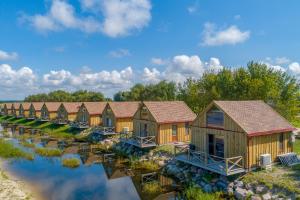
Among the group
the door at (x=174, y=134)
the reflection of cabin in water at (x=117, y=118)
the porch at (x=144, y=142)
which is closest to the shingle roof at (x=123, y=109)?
the reflection of cabin in water at (x=117, y=118)

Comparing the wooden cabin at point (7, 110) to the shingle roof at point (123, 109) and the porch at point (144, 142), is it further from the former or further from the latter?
the porch at point (144, 142)

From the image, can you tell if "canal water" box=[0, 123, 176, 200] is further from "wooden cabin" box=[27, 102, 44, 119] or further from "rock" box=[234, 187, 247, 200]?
"wooden cabin" box=[27, 102, 44, 119]

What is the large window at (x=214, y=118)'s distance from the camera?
20.5 m

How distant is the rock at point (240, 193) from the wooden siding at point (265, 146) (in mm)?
2540

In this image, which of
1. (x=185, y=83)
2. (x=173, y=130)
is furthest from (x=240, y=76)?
(x=173, y=130)

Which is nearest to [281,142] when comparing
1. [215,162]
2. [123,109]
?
[215,162]

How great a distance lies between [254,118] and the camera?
20.6m

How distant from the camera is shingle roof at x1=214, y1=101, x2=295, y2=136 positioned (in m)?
19.2

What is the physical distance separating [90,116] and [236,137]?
31.6 m

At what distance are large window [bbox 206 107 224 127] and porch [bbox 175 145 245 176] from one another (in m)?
2.58

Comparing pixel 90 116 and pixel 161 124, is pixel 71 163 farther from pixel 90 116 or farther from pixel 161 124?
pixel 90 116

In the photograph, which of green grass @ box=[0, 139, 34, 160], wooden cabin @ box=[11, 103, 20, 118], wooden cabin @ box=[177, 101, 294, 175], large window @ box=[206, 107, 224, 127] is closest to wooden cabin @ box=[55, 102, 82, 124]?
green grass @ box=[0, 139, 34, 160]

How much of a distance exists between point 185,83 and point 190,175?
30.1 m

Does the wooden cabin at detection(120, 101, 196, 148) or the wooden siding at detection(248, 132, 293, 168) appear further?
the wooden cabin at detection(120, 101, 196, 148)
